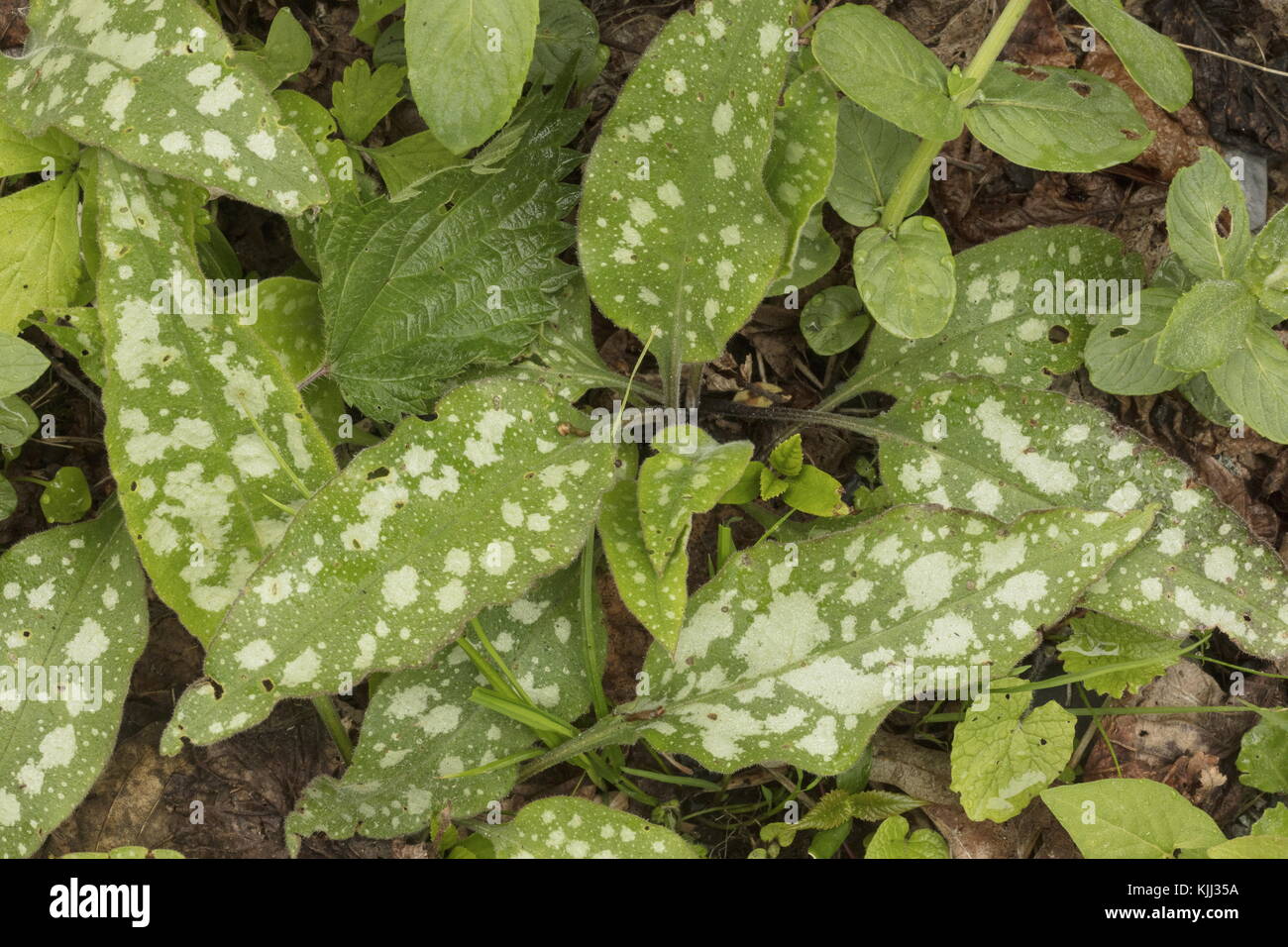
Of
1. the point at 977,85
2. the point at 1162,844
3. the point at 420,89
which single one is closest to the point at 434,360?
the point at 420,89

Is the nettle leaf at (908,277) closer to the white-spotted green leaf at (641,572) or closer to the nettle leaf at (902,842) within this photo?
the white-spotted green leaf at (641,572)

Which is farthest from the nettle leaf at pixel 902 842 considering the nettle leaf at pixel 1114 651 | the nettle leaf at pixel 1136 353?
the nettle leaf at pixel 1136 353

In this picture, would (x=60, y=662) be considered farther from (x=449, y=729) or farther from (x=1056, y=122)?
(x=1056, y=122)

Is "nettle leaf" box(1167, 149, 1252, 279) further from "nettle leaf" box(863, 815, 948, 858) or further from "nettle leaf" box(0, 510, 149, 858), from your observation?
"nettle leaf" box(0, 510, 149, 858)

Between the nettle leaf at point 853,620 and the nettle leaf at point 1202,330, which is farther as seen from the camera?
the nettle leaf at point 853,620

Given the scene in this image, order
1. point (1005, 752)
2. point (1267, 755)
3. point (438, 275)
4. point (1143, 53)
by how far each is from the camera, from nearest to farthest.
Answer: point (1143, 53), point (438, 275), point (1005, 752), point (1267, 755)

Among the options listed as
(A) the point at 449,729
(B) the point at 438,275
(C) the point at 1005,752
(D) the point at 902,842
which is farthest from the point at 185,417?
(C) the point at 1005,752

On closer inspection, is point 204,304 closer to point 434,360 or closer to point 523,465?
point 434,360
